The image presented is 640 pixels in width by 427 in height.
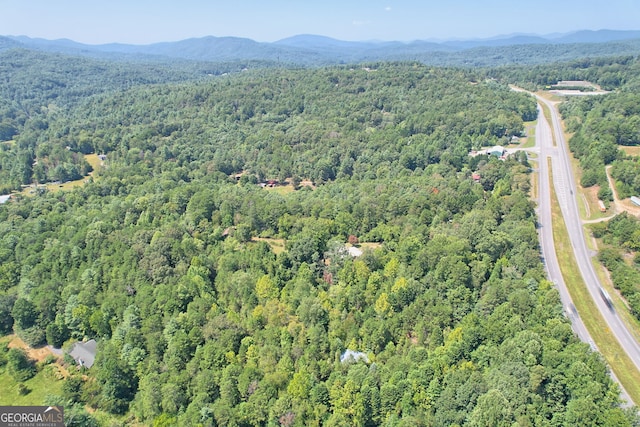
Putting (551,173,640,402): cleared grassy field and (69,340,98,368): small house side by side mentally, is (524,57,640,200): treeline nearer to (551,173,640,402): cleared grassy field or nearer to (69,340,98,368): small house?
(551,173,640,402): cleared grassy field

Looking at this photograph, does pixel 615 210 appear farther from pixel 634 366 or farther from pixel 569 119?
pixel 569 119

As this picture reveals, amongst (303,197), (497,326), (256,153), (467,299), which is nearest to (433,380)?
(497,326)

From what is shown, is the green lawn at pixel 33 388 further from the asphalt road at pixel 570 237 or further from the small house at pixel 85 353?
the asphalt road at pixel 570 237

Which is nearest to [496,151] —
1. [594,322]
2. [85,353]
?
[594,322]

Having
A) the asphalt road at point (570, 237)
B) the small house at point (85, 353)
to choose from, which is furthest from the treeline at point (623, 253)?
the small house at point (85, 353)

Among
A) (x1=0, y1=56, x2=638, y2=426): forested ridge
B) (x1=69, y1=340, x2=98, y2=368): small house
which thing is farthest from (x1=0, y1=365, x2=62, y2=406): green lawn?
(x1=69, y1=340, x2=98, y2=368): small house

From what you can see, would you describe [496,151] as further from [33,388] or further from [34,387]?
[33,388]
